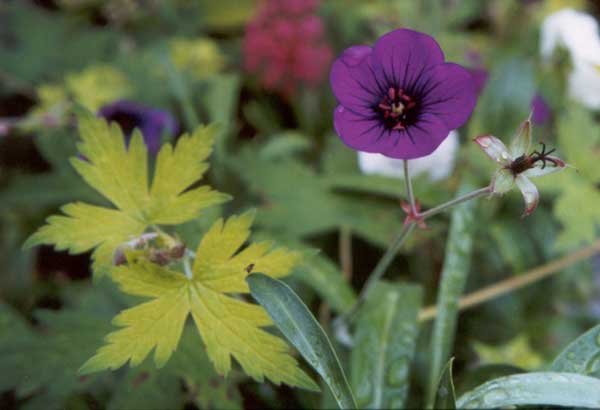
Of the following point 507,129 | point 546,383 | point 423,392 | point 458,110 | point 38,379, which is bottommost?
point 423,392

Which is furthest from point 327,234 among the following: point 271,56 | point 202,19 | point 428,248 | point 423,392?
point 202,19

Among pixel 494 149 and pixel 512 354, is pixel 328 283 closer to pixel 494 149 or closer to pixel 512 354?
pixel 512 354

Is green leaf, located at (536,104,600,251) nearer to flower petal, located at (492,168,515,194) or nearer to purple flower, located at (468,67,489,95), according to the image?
purple flower, located at (468,67,489,95)

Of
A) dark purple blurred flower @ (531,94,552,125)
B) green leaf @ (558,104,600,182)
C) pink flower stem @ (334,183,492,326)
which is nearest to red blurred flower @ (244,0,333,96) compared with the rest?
dark purple blurred flower @ (531,94,552,125)

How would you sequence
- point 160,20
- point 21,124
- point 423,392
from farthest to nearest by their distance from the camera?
1. point 160,20
2. point 21,124
3. point 423,392

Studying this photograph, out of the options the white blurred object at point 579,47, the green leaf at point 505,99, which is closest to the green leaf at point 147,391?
the green leaf at point 505,99

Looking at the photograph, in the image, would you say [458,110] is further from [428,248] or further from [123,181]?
[428,248]

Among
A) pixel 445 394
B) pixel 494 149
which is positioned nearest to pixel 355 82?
pixel 494 149
